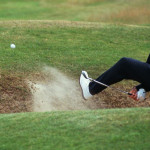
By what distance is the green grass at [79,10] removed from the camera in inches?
778

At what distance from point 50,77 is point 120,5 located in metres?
9.86

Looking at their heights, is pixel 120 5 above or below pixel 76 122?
below

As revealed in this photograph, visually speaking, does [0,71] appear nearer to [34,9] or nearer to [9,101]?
[9,101]

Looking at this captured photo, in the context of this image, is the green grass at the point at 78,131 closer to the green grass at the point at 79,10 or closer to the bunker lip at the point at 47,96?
the bunker lip at the point at 47,96

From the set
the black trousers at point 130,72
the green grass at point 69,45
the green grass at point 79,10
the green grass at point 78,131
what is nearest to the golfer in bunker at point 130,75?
the black trousers at point 130,72

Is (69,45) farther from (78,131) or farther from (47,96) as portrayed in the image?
(78,131)

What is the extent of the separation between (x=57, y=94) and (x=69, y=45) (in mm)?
3527

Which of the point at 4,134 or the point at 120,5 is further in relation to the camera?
the point at 120,5

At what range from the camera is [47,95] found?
471 inches

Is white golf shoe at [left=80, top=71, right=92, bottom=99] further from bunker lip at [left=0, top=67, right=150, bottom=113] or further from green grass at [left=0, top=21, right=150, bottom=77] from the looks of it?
green grass at [left=0, top=21, right=150, bottom=77]

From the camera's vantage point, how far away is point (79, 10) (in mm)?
21609

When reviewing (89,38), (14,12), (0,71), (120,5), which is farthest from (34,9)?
(0,71)

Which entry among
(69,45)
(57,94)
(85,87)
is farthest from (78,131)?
(69,45)

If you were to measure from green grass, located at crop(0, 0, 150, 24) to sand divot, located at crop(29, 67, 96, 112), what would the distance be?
7149 millimetres
